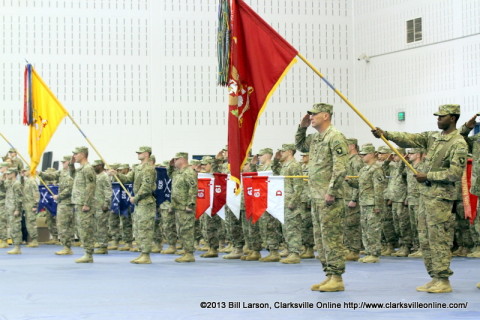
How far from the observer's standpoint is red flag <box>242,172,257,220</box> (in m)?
13.3

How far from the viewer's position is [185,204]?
13172mm

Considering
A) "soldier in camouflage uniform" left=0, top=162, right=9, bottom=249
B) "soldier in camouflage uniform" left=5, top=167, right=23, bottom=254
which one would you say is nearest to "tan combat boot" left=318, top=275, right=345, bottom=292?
"soldier in camouflage uniform" left=5, top=167, right=23, bottom=254

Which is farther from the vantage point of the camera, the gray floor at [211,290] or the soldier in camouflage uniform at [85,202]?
the soldier in camouflage uniform at [85,202]

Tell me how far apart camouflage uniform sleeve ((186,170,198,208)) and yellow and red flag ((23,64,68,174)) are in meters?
2.57

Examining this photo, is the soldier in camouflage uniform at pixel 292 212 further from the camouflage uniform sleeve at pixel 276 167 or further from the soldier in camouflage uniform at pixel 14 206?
the soldier in camouflage uniform at pixel 14 206

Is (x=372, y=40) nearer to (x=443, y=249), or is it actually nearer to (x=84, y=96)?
(x=84, y=96)

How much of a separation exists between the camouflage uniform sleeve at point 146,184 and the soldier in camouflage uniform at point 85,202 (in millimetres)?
901

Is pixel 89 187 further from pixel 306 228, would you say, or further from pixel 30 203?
pixel 30 203

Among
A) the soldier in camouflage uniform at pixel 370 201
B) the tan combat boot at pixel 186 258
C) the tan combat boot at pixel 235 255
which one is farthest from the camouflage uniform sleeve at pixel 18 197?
the soldier in camouflage uniform at pixel 370 201

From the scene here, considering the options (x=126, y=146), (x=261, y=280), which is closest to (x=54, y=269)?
(x=261, y=280)

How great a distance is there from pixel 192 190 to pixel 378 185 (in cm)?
299

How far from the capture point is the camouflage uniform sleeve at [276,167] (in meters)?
14.0

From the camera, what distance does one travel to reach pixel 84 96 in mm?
20984

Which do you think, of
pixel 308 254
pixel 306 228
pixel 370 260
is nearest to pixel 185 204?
pixel 306 228
